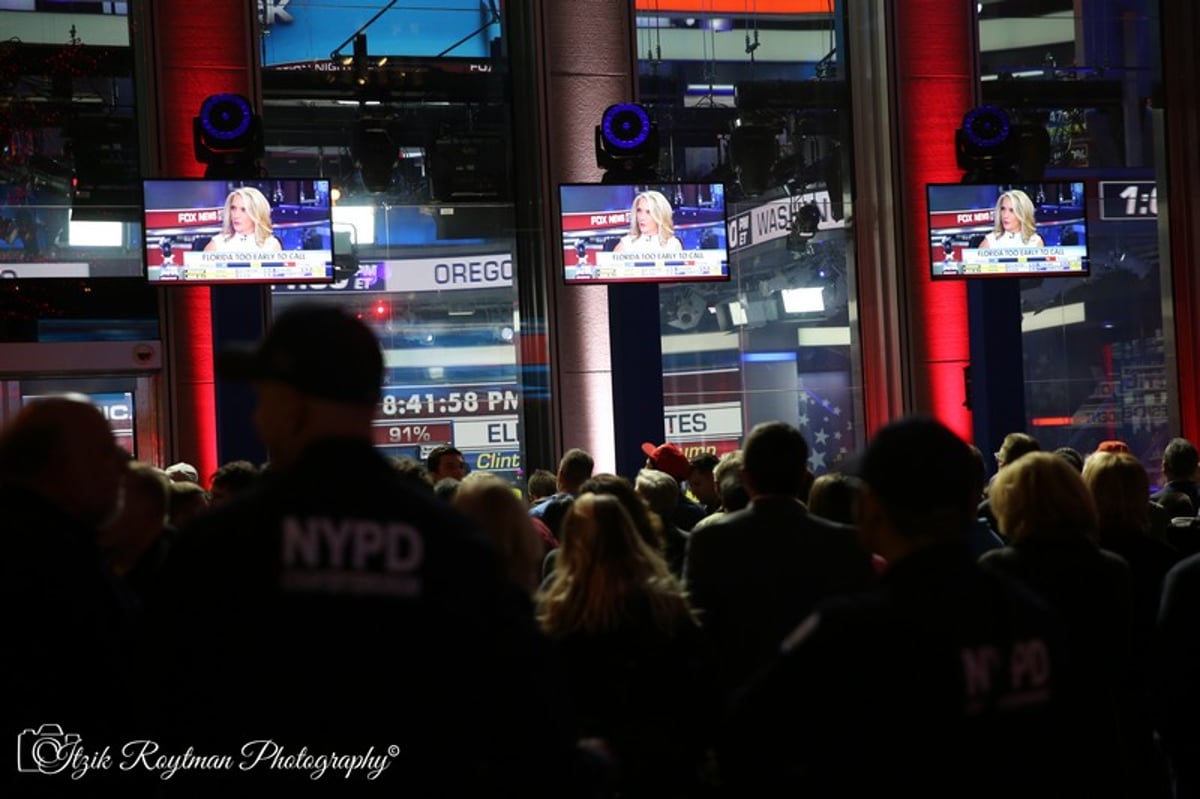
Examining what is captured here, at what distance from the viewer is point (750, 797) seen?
189 cm

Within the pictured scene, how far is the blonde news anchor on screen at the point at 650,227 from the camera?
368 inches

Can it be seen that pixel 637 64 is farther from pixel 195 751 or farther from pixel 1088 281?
pixel 195 751

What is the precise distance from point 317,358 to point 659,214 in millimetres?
7727

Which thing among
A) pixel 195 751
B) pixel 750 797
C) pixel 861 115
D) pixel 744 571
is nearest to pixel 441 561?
pixel 195 751

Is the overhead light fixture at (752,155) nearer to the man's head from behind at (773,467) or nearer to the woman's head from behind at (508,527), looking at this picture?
the man's head from behind at (773,467)

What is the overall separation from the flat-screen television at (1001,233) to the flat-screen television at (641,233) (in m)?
Result: 1.63

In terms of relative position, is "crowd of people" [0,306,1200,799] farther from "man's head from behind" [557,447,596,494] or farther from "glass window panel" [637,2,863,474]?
"glass window panel" [637,2,863,474]

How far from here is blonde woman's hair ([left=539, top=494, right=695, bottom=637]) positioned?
10.2 feet

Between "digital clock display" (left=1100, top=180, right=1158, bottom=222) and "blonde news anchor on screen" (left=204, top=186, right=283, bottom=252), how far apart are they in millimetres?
7501

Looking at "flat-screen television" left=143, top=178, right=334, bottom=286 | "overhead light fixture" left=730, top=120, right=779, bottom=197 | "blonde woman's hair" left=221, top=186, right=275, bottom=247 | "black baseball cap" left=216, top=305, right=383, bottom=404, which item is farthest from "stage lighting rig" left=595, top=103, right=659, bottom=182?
"black baseball cap" left=216, top=305, right=383, bottom=404

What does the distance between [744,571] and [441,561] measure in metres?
1.61

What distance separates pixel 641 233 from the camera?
937cm

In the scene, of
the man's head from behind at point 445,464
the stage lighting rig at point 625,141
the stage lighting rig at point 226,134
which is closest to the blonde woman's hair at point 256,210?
the stage lighting rig at point 226,134

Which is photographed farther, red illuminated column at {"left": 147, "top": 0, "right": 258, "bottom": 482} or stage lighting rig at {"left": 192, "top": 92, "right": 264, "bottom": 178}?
red illuminated column at {"left": 147, "top": 0, "right": 258, "bottom": 482}
